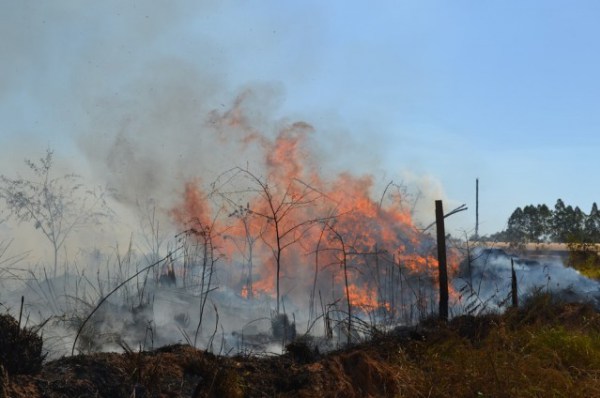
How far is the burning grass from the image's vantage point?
5.11 m

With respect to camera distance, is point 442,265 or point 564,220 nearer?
point 442,265

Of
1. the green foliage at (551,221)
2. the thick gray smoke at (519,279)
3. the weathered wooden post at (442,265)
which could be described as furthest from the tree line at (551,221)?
the weathered wooden post at (442,265)

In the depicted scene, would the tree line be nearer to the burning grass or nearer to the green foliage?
the green foliage

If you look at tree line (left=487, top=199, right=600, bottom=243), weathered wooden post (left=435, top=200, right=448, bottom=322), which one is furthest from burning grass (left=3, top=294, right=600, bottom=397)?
tree line (left=487, top=199, right=600, bottom=243)

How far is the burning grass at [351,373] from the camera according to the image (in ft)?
16.8

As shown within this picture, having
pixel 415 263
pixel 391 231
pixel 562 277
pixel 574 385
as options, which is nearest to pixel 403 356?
pixel 574 385

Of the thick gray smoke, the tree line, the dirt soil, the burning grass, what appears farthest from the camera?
the tree line

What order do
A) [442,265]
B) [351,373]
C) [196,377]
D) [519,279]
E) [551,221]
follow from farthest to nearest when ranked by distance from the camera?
[551,221] < [519,279] < [442,265] < [351,373] < [196,377]

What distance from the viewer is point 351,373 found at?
248 inches

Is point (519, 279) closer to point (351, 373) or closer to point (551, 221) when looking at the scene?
point (351, 373)

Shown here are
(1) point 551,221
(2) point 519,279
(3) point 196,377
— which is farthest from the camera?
(1) point 551,221

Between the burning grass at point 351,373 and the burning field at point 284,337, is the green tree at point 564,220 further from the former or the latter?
the burning grass at point 351,373

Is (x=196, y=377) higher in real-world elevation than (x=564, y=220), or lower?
lower

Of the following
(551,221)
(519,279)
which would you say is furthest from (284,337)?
(551,221)
